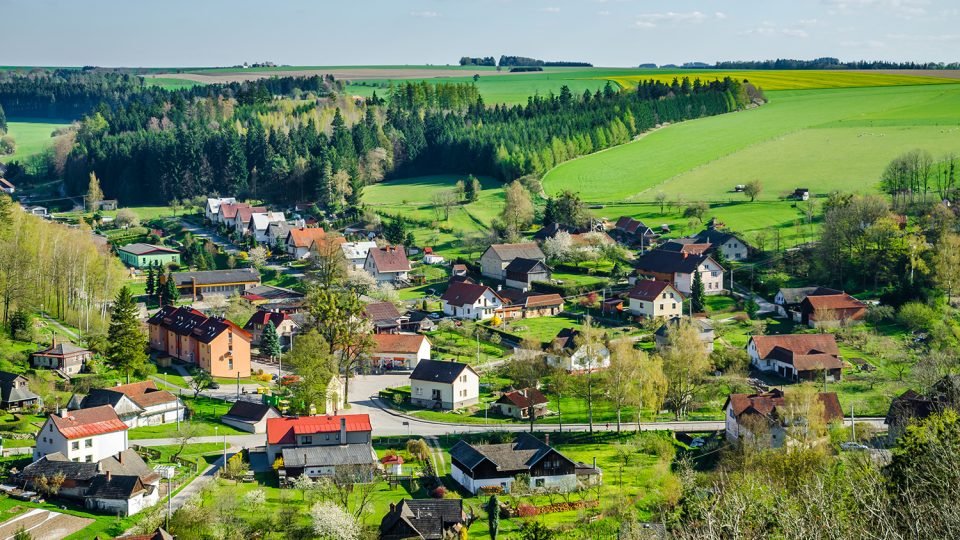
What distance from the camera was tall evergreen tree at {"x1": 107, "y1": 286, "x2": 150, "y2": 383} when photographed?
189ft

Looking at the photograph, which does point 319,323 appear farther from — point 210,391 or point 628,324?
point 628,324

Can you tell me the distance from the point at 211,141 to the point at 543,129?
36663mm

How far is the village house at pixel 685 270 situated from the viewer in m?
76.8

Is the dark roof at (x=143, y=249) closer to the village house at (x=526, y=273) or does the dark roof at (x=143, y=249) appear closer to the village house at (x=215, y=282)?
the village house at (x=215, y=282)

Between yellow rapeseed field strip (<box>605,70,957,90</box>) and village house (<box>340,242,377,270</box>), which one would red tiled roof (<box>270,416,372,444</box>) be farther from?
yellow rapeseed field strip (<box>605,70,957,90</box>)

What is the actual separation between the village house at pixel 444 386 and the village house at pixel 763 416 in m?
13.2

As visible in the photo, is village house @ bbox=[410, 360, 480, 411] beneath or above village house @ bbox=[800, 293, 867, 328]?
beneath

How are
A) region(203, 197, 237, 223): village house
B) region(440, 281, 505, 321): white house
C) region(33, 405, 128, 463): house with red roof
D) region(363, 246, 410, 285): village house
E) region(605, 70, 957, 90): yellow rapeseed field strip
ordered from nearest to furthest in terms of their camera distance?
1. region(33, 405, 128, 463): house with red roof
2. region(440, 281, 505, 321): white house
3. region(363, 246, 410, 285): village house
4. region(203, 197, 237, 223): village house
5. region(605, 70, 957, 90): yellow rapeseed field strip

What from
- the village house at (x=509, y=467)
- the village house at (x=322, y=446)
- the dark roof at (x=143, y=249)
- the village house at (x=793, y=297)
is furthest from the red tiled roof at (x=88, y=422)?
the dark roof at (x=143, y=249)

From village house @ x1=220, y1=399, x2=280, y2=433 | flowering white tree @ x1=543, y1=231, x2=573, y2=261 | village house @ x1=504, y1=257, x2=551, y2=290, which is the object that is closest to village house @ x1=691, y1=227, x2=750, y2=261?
flowering white tree @ x1=543, y1=231, x2=573, y2=261

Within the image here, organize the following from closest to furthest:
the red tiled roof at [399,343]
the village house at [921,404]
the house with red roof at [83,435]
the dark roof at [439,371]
→ 1. the village house at [921,404]
2. the house with red roof at [83,435]
3. the dark roof at [439,371]
4. the red tiled roof at [399,343]

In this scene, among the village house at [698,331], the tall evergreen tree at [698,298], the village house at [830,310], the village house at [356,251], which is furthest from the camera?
the village house at [356,251]

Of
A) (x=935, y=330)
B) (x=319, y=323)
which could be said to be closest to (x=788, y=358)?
(x=935, y=330)

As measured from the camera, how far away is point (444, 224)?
9838cm
